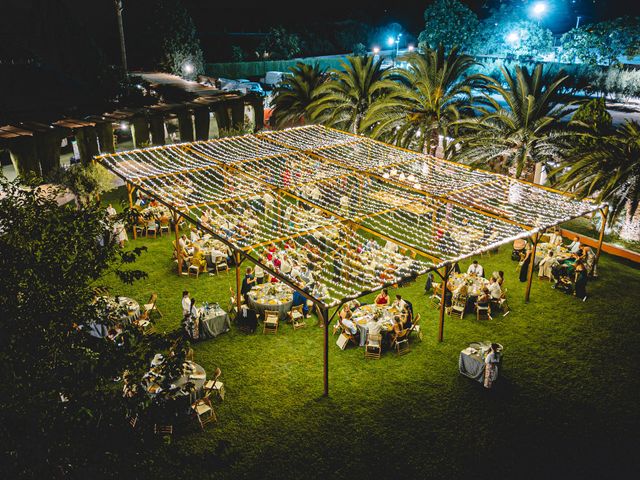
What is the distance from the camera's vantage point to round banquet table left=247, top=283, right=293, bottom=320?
45.1 feet

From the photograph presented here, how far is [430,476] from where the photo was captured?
9.11 m

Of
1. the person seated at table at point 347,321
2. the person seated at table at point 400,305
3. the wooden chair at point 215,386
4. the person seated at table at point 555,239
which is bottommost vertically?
the wooden chair at point 215,386

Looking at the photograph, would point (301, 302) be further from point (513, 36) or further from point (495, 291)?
point (513, 36)

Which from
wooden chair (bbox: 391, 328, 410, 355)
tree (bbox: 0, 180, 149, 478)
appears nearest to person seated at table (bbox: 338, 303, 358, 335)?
wooden chair (bbox: 391, 328, 410, 355)

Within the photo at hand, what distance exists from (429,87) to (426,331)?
11.0 metres

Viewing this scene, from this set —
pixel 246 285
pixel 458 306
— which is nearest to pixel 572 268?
pixel 458 306

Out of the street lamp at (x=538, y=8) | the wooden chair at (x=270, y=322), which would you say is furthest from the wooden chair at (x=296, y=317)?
the street lamp at (x=538, y=8)

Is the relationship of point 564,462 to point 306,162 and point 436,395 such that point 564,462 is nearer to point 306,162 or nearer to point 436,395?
point 436,395

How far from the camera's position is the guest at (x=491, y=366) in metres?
11.0

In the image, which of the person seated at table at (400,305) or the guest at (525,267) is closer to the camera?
the person seated at table at (400,305)

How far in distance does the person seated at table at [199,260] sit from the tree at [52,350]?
9350 millimetres

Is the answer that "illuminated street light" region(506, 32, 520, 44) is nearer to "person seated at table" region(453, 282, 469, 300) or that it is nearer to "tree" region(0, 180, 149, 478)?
"person seated at table" region(453, 282, 469, 300)

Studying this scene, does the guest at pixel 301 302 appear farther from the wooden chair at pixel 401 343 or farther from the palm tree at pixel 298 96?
the palm tree at pixel 298 96

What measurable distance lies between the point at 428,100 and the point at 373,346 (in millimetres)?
12043
